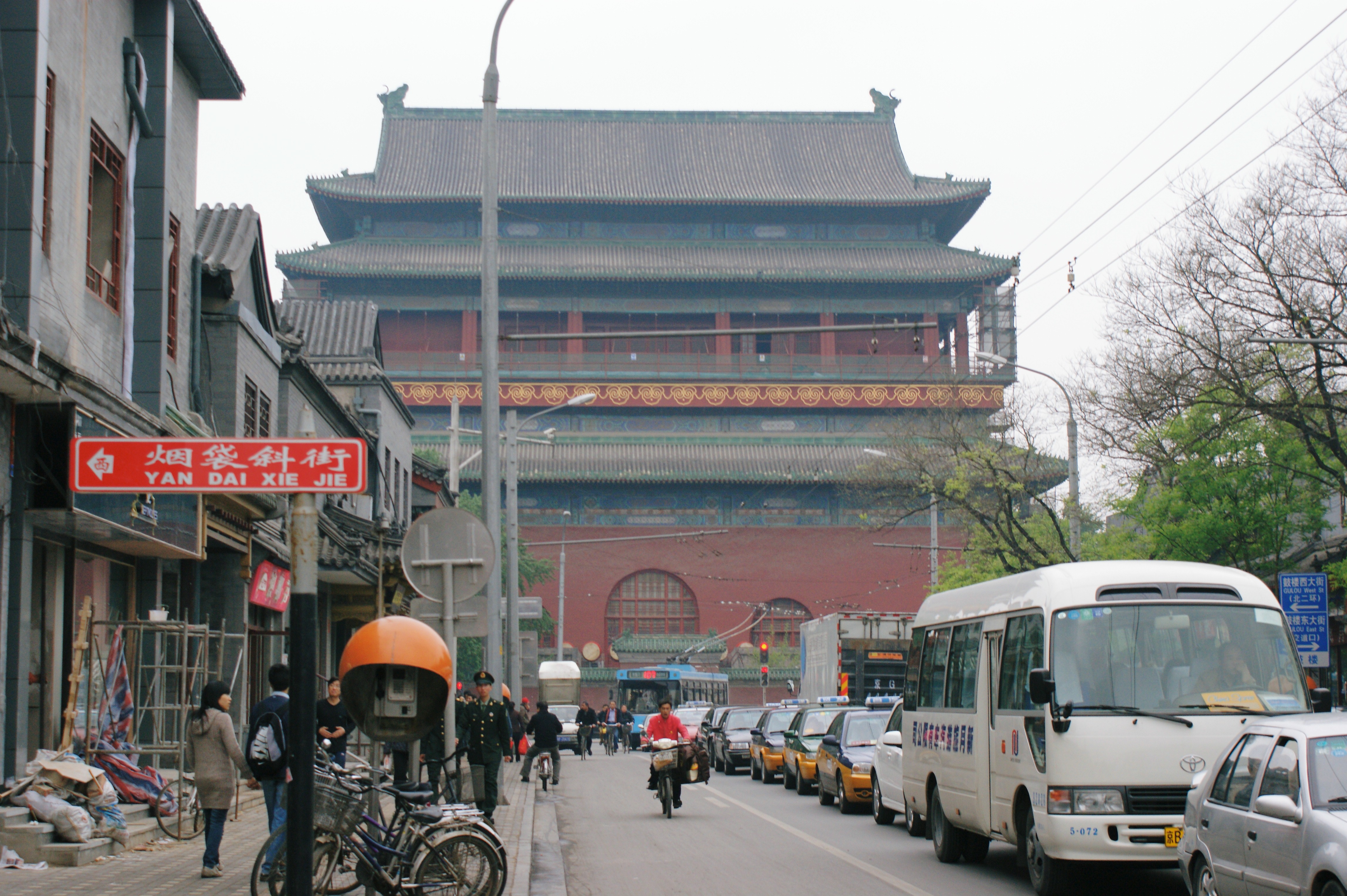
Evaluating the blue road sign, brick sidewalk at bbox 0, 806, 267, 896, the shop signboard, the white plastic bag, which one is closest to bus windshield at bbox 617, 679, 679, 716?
the shop signboard

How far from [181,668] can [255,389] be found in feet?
24.4

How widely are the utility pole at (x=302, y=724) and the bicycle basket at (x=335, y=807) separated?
227 centimetres

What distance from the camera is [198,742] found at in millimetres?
12336

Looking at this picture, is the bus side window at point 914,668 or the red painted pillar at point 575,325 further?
the red painted pillar at point 575,325

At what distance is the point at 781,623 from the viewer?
191 feet

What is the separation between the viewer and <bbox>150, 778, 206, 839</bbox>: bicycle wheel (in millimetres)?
14812

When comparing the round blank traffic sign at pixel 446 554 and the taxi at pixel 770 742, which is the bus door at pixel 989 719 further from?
the taxi at pixel 770 742

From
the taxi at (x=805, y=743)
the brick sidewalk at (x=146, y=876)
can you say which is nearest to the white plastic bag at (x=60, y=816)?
the brick sidewalk at (x=146, y=876)

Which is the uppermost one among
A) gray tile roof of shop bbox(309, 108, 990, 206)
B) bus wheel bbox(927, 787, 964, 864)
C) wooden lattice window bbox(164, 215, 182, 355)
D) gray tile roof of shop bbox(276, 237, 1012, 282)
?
gray tile roof of shop bbox(309, 108, 990, 206)

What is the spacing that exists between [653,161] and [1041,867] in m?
54.9

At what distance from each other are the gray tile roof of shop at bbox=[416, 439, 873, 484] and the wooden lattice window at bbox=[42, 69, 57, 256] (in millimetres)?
42046

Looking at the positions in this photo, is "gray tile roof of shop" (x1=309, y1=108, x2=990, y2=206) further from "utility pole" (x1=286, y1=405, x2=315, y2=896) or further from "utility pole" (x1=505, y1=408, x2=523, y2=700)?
"utility pole" (x1=286, y1=405, x2=315, y2=896)

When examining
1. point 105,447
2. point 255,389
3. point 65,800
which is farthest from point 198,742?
point 255,389

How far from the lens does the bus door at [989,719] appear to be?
12664mm
